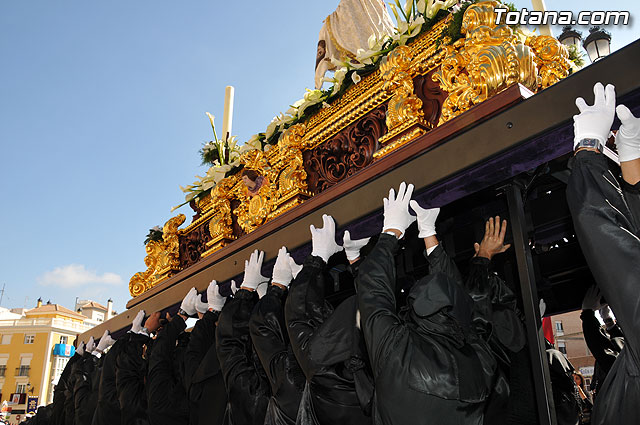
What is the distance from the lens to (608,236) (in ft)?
5.72

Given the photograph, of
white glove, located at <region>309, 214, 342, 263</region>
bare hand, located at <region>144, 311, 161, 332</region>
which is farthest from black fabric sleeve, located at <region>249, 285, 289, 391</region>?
bare hand, located at <region>144, 311, 161, 332</region>

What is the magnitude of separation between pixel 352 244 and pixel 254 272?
3.32ft

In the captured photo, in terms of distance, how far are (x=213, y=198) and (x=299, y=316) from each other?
1961 mm

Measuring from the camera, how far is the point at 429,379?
220 centimetres

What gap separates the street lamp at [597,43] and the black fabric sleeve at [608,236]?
1.58 metres

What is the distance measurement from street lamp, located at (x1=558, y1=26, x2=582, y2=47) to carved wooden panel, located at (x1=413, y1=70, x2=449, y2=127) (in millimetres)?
934

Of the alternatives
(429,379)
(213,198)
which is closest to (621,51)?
(429,379)

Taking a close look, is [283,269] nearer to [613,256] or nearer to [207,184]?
[207,184]

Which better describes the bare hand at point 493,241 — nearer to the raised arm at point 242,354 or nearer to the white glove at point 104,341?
the raised arm at point 242,354

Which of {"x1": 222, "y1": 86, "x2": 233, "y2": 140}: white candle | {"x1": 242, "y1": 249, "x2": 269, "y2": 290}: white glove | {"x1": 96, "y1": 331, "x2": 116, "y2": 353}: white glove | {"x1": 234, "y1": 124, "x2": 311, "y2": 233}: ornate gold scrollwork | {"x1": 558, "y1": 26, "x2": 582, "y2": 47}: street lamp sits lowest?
{"x1": 242, "y1": 249, "x2": 269, "y2": 290}: white glove

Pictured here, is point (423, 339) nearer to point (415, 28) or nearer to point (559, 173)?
point (559, 173)

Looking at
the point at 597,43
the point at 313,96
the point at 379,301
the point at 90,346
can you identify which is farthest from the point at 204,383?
the point at 597,43

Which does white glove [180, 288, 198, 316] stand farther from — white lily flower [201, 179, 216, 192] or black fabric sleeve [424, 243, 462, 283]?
black fabric sleeve [424, 243, 462, 283]

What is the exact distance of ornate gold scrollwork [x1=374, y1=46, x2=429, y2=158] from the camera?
2.99 metres
